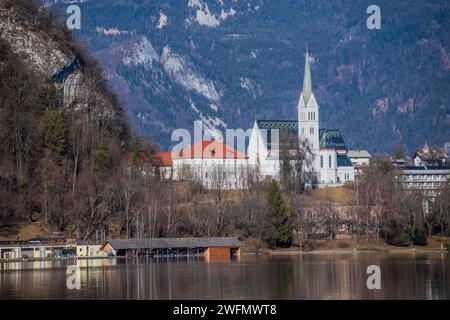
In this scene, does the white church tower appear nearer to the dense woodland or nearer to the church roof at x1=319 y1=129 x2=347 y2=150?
the church roof at x1=319 y1=129 x2=347 y2=150

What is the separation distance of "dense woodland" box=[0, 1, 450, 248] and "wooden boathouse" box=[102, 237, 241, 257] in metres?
4.47

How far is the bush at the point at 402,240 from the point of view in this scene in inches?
4626

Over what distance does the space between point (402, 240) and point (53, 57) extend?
150 ft

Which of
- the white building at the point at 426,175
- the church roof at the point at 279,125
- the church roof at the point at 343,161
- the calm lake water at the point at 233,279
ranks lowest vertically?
the calm lake water at the point at 233,279

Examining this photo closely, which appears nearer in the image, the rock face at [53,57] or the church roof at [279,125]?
the rock face at [53,57]

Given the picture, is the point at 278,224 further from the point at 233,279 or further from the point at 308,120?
the point at 308,120

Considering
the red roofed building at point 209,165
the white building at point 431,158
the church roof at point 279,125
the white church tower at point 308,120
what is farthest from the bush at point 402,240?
the white building at point 431,158

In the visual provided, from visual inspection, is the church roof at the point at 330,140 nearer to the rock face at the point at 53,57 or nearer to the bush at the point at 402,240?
the rock face at the point at 53,57

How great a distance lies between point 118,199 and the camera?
115250 mm

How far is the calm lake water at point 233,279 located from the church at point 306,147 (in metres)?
51.2

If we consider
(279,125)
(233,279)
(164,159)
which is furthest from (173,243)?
(279,125)

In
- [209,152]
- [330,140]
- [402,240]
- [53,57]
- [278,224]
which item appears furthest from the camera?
[330,140]

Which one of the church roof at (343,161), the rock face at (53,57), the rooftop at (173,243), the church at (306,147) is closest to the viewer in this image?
the rooftop at (173,243)
